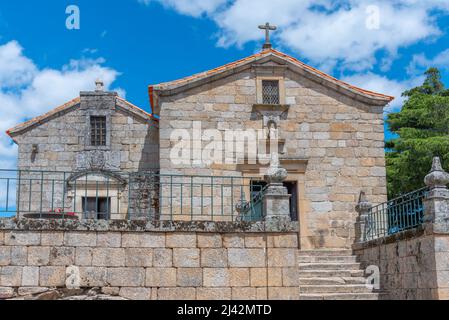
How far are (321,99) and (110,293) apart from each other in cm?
885

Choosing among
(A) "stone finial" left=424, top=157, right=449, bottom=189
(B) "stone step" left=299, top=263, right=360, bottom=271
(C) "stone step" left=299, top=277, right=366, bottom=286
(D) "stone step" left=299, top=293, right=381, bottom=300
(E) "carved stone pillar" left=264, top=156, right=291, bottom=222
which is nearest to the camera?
(E) "carved stone pillar" left=264, top=156, right=291, bottom=222

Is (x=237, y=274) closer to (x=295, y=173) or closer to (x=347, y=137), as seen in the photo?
(x=295, y=173)

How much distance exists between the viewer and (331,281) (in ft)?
39.7

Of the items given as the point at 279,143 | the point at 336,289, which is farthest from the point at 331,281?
the point at 279,143

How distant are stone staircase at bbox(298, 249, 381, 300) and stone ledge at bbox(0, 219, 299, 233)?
2.19m

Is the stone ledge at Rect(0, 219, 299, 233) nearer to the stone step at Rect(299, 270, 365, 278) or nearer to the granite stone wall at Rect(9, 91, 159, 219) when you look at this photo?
the stone step at Rect(299, 270, 365, 278)

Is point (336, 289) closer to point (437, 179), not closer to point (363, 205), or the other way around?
point (437, 179)

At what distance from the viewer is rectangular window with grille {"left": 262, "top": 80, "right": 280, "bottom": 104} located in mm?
15781

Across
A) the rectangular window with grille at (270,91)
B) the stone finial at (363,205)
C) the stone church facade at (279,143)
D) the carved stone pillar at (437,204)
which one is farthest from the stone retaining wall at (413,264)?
the rectangular window with grille at (270,91)

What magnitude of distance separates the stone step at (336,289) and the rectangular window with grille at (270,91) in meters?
5.67

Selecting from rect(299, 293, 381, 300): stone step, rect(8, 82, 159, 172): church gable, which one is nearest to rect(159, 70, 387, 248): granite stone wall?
rect(8, 82, 159, 172): church gable

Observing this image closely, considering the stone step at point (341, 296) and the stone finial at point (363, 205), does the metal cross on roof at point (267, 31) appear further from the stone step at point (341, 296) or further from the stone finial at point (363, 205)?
the stone step at point (341, 296)

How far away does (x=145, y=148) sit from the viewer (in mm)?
16844
